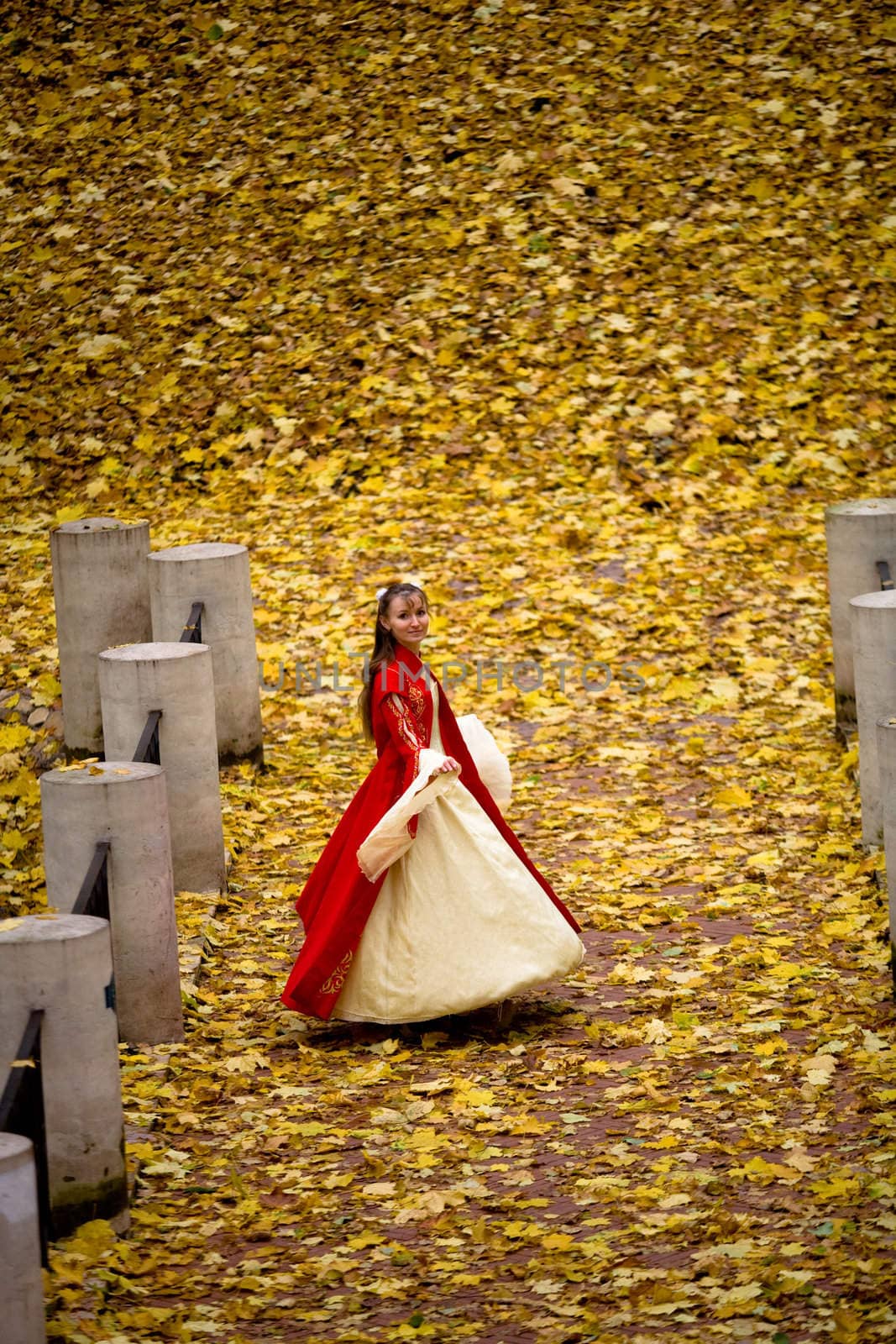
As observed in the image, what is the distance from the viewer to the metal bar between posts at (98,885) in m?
5.15

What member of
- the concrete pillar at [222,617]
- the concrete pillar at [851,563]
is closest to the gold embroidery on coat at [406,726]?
the concrete pillar at [222,617]

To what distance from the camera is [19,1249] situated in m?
3.47

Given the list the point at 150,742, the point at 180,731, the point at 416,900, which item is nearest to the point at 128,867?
the point at 416,900

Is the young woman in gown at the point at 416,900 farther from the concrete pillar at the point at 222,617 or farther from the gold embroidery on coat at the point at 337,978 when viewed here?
the concrete pillar at the point at 222,617

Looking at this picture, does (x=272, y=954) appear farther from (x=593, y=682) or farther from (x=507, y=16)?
(x=507, y=16)

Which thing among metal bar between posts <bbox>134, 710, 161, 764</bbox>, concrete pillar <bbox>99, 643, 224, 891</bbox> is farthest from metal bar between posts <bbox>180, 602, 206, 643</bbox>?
metal bar between posts <bbox>134, 710, 161, 764</bbox>

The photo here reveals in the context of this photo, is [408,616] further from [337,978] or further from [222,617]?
[222,617]

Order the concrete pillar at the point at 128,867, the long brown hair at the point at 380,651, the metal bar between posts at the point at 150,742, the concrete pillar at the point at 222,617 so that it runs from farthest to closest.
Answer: the concrete pillar at the point at 222,617 → the metal bar between posts at the point at 150,742 → the long brown hair at the point at 380,651 → the concrete pillar at the point at 128,867

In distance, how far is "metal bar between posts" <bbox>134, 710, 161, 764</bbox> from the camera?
661cm

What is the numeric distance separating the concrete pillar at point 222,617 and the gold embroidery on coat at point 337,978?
318 centimetres

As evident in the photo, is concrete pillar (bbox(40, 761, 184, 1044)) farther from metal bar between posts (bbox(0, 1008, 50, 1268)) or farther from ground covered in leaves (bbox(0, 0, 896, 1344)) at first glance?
metal bar between posts (bbox(0, 1008, 50, 1268))

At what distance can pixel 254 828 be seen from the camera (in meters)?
8.31

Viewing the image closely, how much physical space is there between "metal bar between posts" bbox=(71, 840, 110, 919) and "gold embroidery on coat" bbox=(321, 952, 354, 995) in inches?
30.7

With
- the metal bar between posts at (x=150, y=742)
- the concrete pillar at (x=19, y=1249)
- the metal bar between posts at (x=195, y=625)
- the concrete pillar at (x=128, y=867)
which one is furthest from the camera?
the metal bar between posts at (x=195, y=625)
